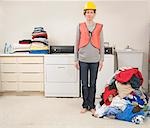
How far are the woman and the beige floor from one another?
0.30m

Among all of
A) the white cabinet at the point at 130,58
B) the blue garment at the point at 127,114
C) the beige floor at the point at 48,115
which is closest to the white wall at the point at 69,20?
the white cabinet at the point at 130,58

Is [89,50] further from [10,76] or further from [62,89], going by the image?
[10,76]

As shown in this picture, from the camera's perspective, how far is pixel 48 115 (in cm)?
340

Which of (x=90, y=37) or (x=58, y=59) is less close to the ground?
(x=90, y=37)

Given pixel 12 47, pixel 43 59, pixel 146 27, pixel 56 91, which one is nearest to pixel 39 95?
pixel 56 91

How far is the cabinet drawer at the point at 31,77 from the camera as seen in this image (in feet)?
14.5

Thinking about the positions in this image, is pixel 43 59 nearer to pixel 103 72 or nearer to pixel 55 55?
pixel 55 55

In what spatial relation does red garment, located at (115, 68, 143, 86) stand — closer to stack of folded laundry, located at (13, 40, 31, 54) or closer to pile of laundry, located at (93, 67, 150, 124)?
pile of laundry, located at (93, 67, 150, 124)

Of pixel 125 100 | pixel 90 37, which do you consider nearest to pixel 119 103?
pixel 125 100

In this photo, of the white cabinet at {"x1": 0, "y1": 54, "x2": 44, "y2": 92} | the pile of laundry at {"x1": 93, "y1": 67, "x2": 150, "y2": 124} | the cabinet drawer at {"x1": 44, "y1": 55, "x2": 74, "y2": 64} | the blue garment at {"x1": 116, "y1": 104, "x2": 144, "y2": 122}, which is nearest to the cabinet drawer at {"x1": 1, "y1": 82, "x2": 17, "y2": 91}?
the white cabinet at {"x1": 0, "y1": 54, "x2": 44, "y2": 92}

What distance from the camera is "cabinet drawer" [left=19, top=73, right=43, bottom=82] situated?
441 centimetres

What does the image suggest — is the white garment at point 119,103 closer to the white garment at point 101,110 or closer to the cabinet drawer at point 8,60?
the white garment at point 101,110

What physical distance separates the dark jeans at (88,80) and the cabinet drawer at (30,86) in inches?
45.1

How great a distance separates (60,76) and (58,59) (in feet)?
0.96
